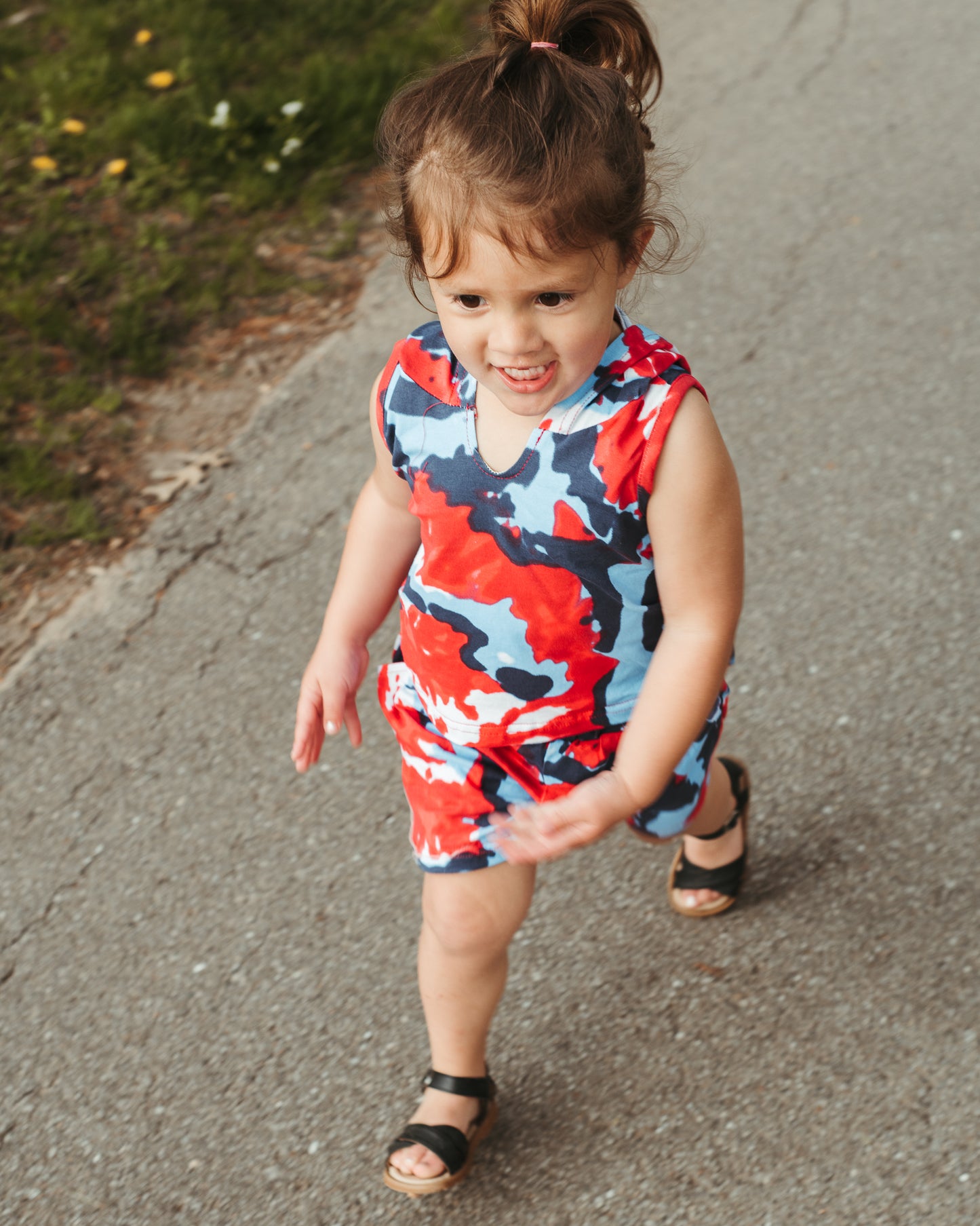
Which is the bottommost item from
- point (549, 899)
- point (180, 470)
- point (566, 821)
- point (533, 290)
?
point (549, 899)

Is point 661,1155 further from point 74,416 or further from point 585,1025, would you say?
point 74,416

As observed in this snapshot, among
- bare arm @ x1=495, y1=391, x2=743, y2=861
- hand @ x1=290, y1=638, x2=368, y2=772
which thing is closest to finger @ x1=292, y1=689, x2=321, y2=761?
hand @ x1=290, y1=638, x2=368, y2=772

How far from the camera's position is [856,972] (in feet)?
6.64

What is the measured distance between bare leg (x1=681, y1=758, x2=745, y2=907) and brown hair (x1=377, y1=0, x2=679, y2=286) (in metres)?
0.92

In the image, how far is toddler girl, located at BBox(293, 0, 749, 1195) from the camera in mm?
1354

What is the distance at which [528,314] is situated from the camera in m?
1.38

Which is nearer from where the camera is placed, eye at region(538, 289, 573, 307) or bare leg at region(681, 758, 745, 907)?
eye at region(538, 289, 573, 307)

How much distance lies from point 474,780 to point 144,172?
3.23 metres

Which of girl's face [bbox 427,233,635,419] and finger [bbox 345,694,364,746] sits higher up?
girl's face [bbox 427,233,635,419]

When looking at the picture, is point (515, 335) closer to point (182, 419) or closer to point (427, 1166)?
point (427, 1166)

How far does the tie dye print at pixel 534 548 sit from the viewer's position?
1.49 metres

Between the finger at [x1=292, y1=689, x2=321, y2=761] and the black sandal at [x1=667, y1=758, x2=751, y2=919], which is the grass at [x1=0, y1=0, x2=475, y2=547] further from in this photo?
the black sandal at [x1=667, y1=758, x2=751, y2=919]

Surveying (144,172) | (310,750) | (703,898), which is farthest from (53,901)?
(144,172)

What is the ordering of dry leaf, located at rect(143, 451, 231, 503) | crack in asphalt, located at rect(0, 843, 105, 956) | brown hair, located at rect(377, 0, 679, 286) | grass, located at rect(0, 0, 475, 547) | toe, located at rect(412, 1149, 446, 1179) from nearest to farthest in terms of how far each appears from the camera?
brown hair, located at rect(377, 0, 679, 286)
toe, located at rect(412, 1149, 446, 1179)
crack in asphalt, located at rect(0, 843, 105, 956)
dry leaf, located at rect(143, 451, 231, 503)
grass, located at rect(0, 0, 475, 547)
